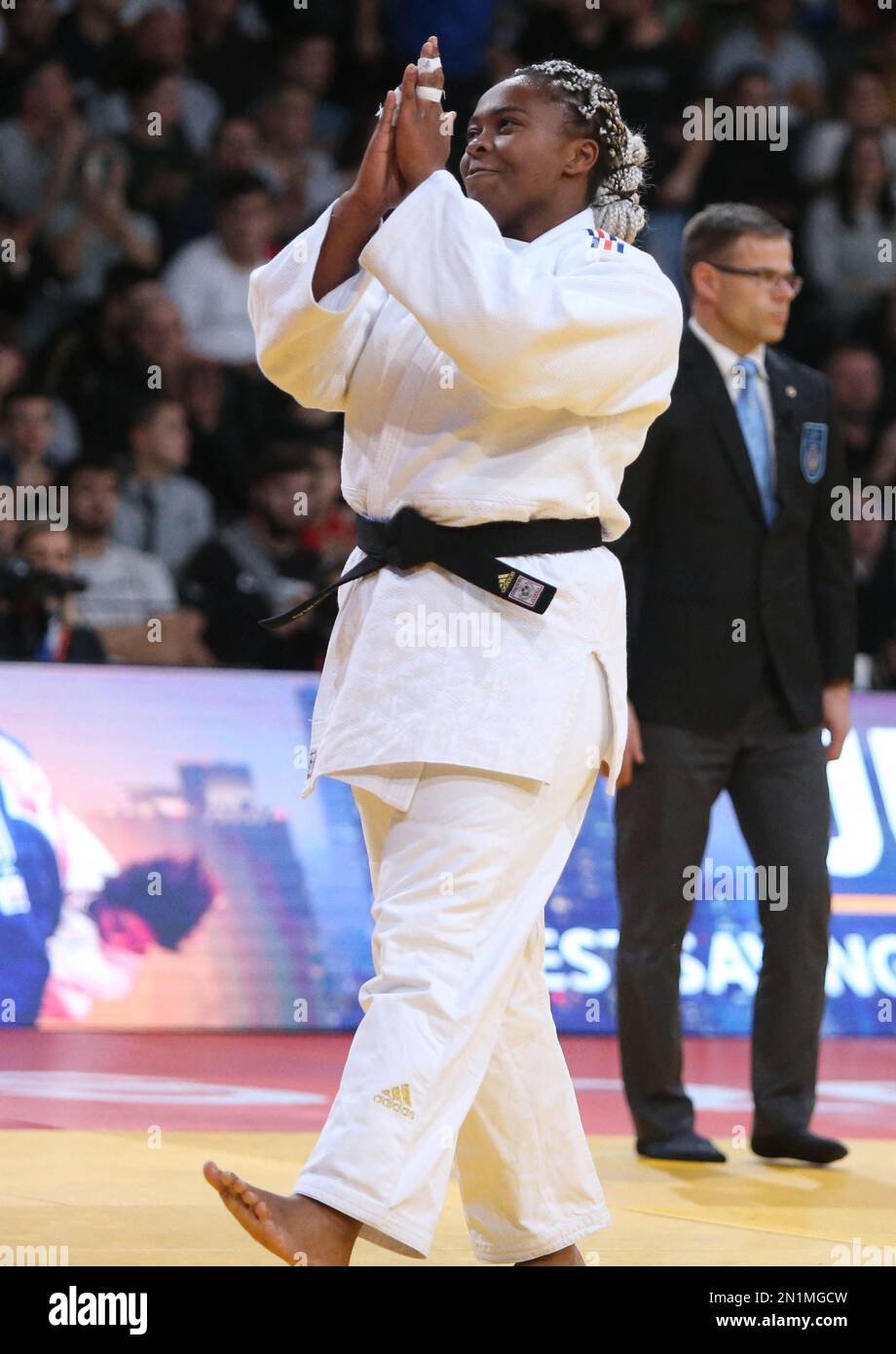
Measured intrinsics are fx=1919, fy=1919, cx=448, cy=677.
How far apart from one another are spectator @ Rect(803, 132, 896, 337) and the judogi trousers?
656 centimetres

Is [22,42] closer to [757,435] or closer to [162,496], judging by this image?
[162,496]

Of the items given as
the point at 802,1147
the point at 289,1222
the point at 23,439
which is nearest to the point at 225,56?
the point at 23,439

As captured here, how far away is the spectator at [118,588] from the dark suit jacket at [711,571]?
239cm

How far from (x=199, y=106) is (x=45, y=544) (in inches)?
116

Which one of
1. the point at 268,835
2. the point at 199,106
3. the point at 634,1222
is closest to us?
the point at 634,1222

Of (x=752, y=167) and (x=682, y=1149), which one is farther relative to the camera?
(x=752, y=167)

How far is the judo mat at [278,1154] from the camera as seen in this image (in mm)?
3133

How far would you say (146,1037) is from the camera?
5.52 m

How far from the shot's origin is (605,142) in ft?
9.82

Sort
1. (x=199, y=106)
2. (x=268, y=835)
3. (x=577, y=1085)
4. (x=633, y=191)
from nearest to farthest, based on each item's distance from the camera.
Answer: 1. (x=633, y=191)
2. (x=577, y=1085)
3. (x=268, y=835)
4. (x=199, y=106)

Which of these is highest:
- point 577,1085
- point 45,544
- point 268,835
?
point 45,544

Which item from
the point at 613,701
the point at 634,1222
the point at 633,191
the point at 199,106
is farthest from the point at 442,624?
the point at 199,106

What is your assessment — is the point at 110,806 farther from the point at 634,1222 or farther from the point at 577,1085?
the point at 634,1222

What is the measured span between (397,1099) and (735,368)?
2.50 m
